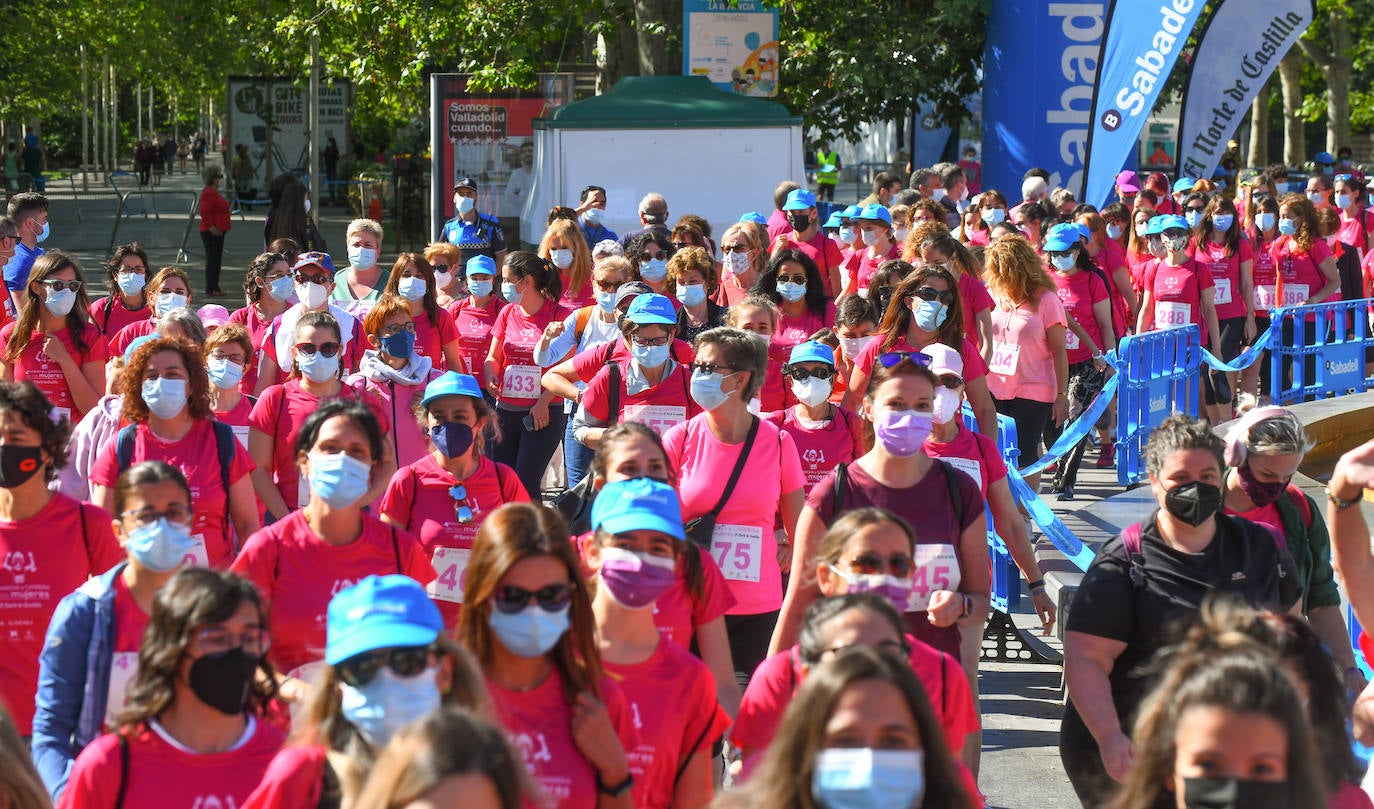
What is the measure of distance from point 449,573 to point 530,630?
6.68 ft

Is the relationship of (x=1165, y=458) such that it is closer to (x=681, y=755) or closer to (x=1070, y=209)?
(x=681, y=755)

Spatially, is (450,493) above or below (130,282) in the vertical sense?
below

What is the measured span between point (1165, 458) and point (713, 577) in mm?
1291

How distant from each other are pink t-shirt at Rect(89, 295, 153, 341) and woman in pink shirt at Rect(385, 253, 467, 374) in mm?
1355

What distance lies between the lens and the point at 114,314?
33.2 ft

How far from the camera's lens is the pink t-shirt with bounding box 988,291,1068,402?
10.3 meters

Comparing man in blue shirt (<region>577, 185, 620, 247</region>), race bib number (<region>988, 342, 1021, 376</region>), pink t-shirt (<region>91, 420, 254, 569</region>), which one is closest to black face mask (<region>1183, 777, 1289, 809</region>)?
pink t-shirt (<region>91, 420, 254, 569</region>)

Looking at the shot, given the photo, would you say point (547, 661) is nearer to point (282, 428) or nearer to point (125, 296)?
point (282, 428)

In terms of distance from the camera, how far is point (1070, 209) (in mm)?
16078

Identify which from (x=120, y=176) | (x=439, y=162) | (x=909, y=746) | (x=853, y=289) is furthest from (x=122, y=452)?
(x=120, y=176)

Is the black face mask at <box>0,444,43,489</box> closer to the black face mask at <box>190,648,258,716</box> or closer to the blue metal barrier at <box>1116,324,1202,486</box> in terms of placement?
the black face mask at <box>190,648,258,716</box>

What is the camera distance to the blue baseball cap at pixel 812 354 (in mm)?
7324

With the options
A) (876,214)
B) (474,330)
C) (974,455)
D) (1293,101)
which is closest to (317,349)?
(974,455)

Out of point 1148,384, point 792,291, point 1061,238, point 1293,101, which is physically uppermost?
point 1293,101
